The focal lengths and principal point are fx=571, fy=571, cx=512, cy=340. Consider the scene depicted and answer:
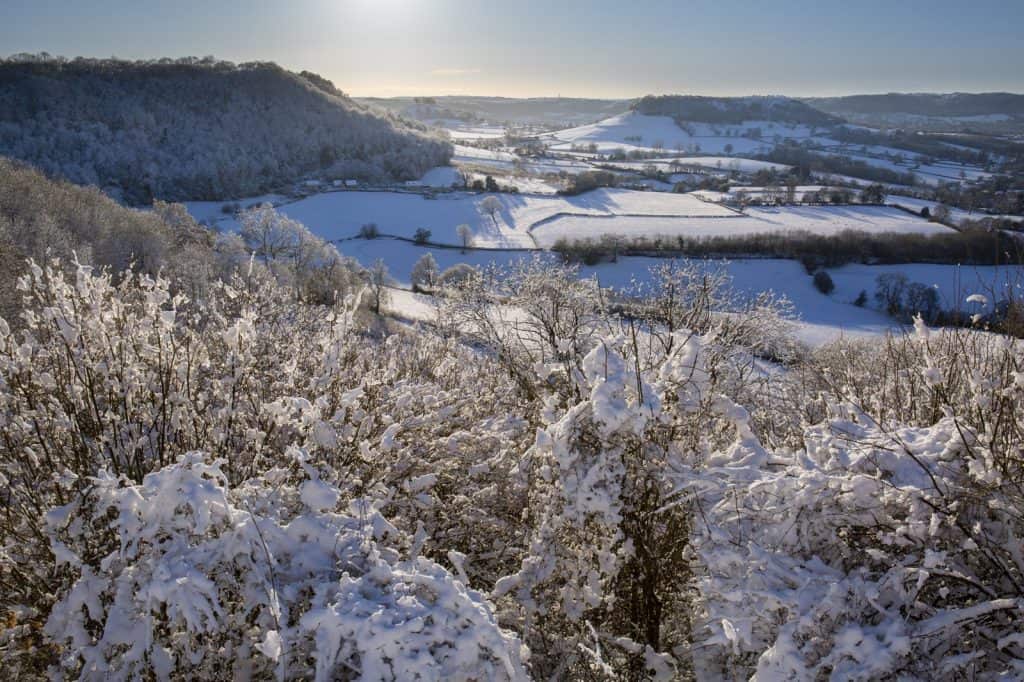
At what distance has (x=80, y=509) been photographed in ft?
9.11

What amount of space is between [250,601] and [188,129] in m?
94.7

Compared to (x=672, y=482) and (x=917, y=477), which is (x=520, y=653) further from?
(x=917, y=477)

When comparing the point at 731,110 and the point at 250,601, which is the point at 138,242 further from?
the point at 731,110

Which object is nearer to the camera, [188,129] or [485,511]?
[485,511]

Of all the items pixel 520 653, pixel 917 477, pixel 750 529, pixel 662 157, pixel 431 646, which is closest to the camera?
pixel 431 646

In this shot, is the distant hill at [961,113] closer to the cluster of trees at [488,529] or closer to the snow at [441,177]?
the snow at [441,177]

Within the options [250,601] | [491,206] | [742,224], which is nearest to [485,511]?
[250,601]

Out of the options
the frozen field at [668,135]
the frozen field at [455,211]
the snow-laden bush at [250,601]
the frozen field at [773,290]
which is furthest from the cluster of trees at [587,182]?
the snow-laden bush at [250,601]

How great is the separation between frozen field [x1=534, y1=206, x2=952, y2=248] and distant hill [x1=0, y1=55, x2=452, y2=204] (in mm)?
37108

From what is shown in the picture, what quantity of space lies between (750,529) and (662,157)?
406 feet

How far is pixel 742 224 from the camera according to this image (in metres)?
55.8

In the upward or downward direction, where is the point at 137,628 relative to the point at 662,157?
downward

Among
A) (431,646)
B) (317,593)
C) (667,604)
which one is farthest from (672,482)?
(317,593)

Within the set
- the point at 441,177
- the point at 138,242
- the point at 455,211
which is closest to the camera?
the point at 138,242
